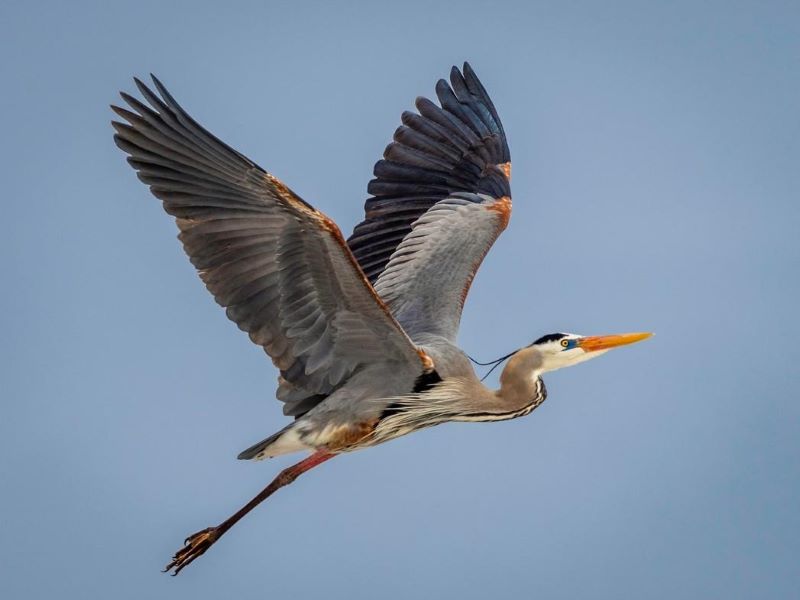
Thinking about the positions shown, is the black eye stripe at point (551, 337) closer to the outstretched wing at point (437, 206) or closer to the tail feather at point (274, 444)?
the outstretched wing at point (437, 206)

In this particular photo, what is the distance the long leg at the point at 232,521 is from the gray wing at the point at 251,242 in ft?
3.00

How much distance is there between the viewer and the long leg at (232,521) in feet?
27.1

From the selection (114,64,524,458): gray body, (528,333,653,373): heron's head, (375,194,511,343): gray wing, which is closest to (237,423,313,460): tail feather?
(114,64,524,458): gray body

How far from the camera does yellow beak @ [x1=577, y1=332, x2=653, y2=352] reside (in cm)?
826

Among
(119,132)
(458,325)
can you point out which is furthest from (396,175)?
(119,132)

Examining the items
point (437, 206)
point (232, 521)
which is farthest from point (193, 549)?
point (437, 206)

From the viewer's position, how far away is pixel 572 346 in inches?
326

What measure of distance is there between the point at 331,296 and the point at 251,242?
0.48 metres

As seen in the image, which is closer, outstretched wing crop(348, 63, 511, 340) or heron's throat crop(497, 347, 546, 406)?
heron's throat crop(497, 347, 546, 406)

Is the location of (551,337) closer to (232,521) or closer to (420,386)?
(420,386)

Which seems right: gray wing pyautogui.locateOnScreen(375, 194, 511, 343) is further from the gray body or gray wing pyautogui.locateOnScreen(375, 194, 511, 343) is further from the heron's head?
the heron's head

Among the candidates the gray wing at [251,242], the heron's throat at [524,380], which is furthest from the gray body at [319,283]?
the heron's throat at [524,380]

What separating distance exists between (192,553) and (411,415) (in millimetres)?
1504

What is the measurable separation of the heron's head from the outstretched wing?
0.59 metres
